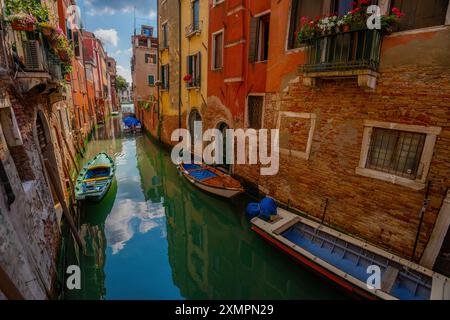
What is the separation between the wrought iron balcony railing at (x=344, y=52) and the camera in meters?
4.93

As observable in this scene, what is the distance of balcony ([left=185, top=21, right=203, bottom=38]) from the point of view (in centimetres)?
1166

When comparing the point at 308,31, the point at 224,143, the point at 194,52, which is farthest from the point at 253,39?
the point at 194,52

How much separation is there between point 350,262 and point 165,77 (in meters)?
15.2

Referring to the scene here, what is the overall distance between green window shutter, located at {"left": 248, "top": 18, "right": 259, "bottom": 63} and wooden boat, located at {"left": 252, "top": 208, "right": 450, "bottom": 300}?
5.63 m

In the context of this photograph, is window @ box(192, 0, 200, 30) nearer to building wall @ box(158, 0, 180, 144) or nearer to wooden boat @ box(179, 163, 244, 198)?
building wall @ box(158, 0, 180, 144)

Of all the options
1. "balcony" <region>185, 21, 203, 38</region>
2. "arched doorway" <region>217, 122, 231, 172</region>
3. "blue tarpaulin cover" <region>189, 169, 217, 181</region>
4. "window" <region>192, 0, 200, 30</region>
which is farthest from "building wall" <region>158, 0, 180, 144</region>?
"blue tarpaulin cover" <region>189, 169, 217, 181</region>

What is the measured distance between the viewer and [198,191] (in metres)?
10.0

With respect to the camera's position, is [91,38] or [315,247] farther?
[91,38]

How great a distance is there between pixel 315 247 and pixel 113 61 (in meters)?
62.3

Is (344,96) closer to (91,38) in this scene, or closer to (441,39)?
(441,39)

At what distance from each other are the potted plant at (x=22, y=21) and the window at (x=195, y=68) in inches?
302

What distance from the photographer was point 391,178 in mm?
5129

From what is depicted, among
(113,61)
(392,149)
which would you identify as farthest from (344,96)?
(113,61)

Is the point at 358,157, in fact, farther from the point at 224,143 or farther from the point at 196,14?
the point at 196,14
